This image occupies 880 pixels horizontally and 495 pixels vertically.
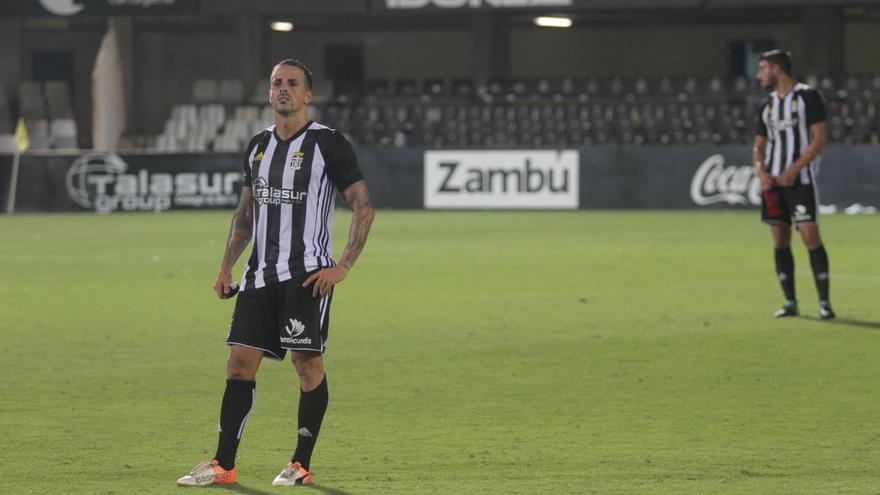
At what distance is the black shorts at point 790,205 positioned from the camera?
13.2 metres

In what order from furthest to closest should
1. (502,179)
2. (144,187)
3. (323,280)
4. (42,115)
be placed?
1. (42,115)
2. (144,187)
3. (502,179)
4. (323,280)

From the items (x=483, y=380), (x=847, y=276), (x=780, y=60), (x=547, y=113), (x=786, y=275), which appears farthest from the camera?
(x=547, y=113)

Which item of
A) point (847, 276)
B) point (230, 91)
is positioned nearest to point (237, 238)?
point (847, 276)

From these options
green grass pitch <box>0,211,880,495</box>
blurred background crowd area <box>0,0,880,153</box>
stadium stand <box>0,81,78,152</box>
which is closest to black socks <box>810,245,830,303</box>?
green grass pitch <box>0,211,880,495</box>

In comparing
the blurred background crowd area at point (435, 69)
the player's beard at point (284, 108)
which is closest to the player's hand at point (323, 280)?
the player's beard at point (284, 108)

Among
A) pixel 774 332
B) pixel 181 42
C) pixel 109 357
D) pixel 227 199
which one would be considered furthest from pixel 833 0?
pixel 109 357

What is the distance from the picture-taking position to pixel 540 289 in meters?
16.0

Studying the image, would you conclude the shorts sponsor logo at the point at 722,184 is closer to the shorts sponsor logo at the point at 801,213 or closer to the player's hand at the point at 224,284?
the shorts sponsor logo at the point at 801,213

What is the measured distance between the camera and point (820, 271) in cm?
1325

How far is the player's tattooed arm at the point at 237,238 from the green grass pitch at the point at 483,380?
83cm

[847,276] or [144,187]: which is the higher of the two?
[144,187]

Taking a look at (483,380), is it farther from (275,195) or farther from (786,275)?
(786,275)

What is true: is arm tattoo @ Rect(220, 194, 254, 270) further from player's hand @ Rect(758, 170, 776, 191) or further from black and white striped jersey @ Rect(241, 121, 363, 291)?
player's hand @ Rect(758, 170, 776, 191)

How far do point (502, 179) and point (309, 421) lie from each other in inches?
995
